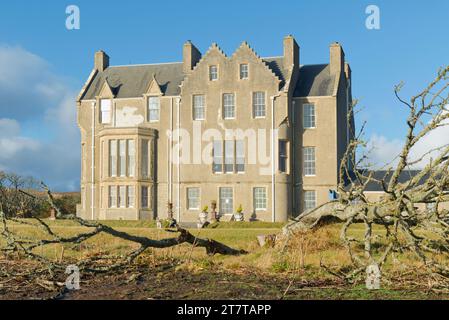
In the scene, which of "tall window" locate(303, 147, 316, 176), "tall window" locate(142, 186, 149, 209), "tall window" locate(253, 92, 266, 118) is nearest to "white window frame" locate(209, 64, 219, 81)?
"tall window" locate(253, 92, 266, 118)

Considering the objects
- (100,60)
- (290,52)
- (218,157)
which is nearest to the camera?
(218,157)

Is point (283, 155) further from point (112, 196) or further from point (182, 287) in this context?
point (182, 287)

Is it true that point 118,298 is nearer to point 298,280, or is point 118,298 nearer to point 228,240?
point 298,280

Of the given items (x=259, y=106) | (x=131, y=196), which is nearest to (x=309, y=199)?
(x=259, y=106)

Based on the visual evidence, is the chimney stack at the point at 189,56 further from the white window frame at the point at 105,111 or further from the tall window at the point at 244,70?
the white window frame at the point at 105,111

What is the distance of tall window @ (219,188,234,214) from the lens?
3909 centimetres

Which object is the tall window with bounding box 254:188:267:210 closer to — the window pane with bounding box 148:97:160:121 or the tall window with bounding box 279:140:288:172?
the tall window with bounding box 279:140:288:172

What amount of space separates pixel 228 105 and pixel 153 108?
231 inches

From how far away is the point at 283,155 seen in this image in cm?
3881

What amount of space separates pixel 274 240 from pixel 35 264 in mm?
6402

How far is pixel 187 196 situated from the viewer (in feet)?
132

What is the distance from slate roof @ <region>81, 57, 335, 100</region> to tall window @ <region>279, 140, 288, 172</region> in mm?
3785

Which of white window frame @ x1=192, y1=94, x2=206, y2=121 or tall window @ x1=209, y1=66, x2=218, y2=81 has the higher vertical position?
tall window @ x1=209, y1=66, x2=218, y2=81
